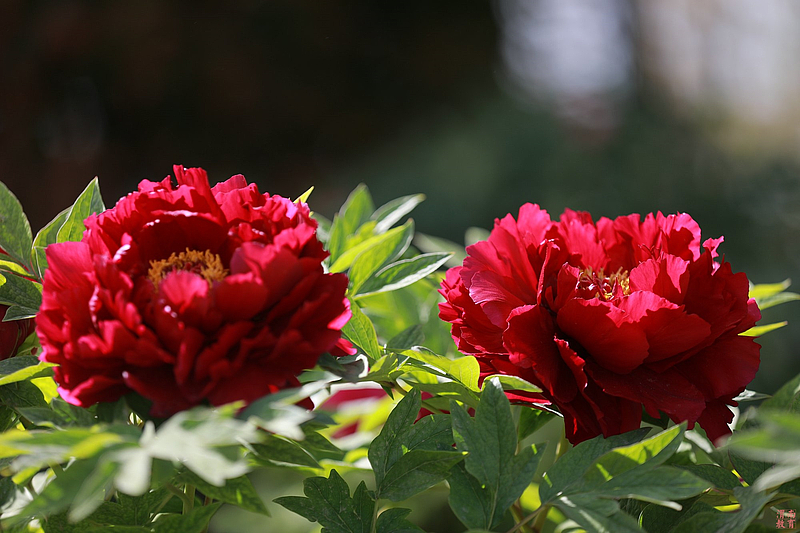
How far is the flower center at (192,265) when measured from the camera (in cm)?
25

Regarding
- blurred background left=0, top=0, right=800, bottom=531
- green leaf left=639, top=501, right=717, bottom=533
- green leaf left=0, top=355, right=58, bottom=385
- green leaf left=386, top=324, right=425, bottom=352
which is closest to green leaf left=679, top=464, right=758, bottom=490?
green leaf left=639, top=501, right=717, bottom=533

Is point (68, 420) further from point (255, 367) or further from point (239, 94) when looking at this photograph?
point (239, 94)

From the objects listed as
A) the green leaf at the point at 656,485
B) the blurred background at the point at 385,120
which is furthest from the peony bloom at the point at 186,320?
the blurred background at the point at 385,120

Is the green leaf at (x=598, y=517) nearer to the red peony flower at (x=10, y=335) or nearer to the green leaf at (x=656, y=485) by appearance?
the green leaf at (x=656, y=485)

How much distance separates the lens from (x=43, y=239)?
0.31 metres

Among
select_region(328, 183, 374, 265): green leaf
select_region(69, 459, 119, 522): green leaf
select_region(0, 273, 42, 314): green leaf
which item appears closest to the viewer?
select_region(69, 459, 119, 522): green leaf

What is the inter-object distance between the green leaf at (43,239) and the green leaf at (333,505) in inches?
5.6

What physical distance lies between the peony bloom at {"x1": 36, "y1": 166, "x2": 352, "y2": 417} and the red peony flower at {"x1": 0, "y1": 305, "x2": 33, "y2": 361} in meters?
0.07

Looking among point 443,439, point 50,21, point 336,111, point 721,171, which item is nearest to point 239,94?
point 336,111

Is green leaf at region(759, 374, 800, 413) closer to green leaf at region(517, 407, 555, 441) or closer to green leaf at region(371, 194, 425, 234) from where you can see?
green leaf at region(517, 407, 555, 441)

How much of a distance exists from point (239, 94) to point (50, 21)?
16.8 inches

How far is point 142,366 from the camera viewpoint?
0.22 metres

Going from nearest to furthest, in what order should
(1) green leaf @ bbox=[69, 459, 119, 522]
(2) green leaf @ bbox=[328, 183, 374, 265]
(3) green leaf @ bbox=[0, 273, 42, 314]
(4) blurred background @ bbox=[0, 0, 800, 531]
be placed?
1. (1) green leaf @ bbox=[69, 459, 119, 522]
2. (3) green leaf @ bbox=[0, 273, 42, 314]
3. (2) green leaf @ bbox=[328, 183, 374, 265]
4. (4) blurred background @ bbox=[0, 0, 800, 531]

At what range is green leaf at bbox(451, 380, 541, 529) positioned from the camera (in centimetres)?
25
